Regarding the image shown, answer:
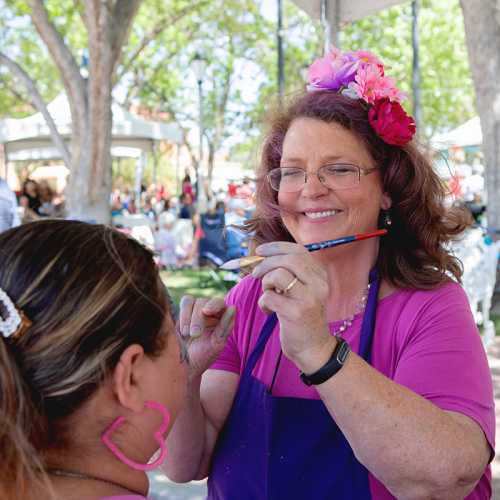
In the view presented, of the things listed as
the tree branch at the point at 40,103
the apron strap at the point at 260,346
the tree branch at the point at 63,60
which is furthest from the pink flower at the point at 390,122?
the tree branch at the point at 40,103

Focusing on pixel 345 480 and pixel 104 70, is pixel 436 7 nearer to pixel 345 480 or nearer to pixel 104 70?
pixel 104 70

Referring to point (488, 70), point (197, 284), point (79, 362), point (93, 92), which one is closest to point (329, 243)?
point (79, 362)

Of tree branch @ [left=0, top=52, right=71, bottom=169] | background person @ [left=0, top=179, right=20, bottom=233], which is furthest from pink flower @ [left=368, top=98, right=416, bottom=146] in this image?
tree branch @ [left=0, top=52, right=71, bottom=169]

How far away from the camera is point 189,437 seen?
1.81 meters

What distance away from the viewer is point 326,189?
189 cm

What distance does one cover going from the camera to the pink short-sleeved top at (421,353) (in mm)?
1513

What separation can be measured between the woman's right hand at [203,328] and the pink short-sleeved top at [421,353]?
117 mm

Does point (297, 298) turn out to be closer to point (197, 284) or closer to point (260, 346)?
point (260, 346)

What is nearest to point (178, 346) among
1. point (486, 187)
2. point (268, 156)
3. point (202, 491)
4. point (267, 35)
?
point (268, 156)

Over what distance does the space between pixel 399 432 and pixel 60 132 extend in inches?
509

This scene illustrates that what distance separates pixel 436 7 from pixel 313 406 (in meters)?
26.5

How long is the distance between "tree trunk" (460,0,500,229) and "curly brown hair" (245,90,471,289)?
17.5 feet

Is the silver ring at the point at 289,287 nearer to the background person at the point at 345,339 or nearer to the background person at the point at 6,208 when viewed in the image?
the background person at the point at 345,339

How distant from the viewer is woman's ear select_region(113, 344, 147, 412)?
1168 mm
